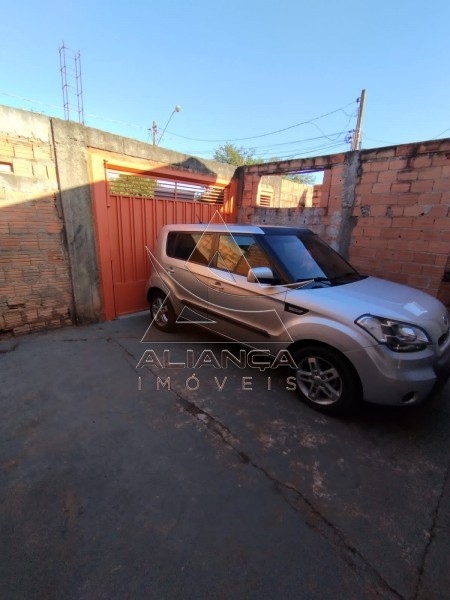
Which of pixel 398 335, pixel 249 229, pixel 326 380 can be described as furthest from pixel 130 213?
pixel 398 335

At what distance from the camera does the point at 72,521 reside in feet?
5.68

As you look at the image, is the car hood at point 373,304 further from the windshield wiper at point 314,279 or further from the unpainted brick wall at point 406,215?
the unpainted brick wall at point 406,215

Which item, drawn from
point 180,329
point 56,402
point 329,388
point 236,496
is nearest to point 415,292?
point 329,388

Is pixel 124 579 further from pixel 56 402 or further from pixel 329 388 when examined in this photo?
pixel 329 388

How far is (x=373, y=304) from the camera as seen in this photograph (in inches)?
98.6

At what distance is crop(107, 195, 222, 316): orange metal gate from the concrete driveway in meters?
2.30

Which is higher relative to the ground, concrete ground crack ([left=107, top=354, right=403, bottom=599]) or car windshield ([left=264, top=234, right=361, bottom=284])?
car windshield ([left=264, top=234, right=361, bottom=284])

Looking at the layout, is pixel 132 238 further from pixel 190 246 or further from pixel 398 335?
pixel 398 335

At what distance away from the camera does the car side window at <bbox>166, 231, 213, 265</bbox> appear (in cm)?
375

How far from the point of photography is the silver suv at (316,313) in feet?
7.66

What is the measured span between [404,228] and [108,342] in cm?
483

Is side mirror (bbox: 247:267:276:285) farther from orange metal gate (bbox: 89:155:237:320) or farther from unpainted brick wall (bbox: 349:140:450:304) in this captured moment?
orange metal gate (bbox: 89:155:237:320)

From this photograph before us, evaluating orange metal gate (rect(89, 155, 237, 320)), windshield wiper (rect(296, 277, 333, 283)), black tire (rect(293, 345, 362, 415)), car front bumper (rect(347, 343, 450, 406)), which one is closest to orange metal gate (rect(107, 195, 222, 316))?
orange metal gate (rect(89, 155, 237, 320))

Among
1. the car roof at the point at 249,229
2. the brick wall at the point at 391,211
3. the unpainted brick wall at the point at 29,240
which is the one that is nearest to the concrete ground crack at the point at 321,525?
the car roof at the point at 249,229
